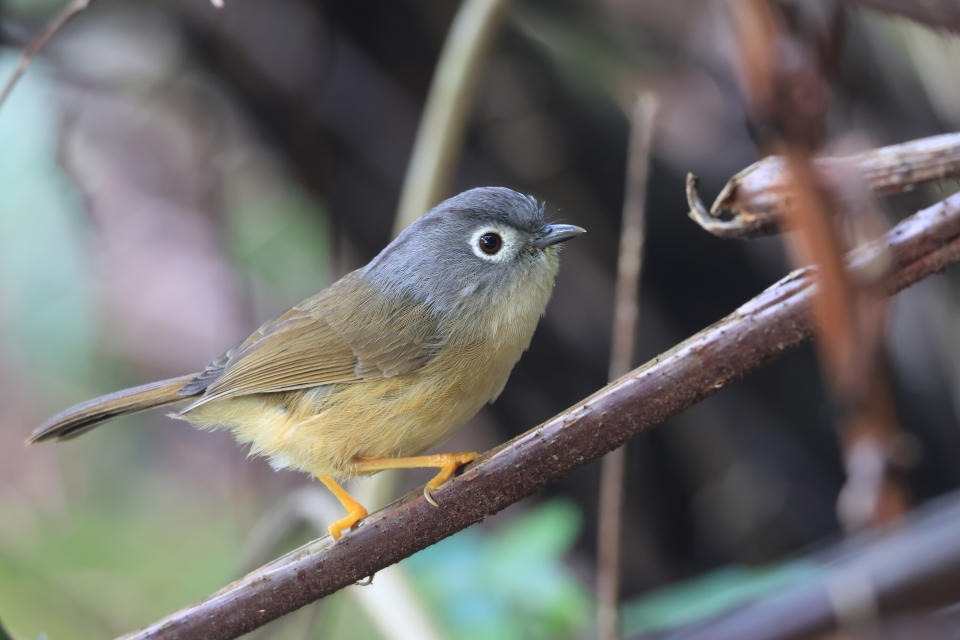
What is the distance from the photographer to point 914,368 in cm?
404

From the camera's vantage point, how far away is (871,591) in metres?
1.81

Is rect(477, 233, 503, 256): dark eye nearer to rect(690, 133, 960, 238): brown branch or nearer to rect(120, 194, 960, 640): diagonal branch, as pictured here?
rect(120, 194, 960, 640): diagonal branch

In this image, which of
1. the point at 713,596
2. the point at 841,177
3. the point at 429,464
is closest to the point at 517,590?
the point at 713,596

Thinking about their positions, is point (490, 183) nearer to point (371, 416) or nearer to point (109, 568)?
point (371, 416)

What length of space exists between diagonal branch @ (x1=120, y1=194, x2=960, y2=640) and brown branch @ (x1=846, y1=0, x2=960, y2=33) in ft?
1.51

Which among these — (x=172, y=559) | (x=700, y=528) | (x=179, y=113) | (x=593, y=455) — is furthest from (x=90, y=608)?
(x=593, y=455)

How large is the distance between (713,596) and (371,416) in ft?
4.27

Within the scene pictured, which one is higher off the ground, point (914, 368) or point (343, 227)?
point (343, 227)

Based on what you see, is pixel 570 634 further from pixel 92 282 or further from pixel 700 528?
pixel 92 282

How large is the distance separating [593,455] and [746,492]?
282cm

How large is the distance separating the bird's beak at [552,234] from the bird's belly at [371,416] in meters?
0.38

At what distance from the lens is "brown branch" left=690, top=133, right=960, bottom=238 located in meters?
1.40

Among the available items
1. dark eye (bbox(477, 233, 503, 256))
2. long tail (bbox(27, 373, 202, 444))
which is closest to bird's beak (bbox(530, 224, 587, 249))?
dark eye (bbox(477, 233, 503, 256))

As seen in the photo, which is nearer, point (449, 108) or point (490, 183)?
point (449, 108)
